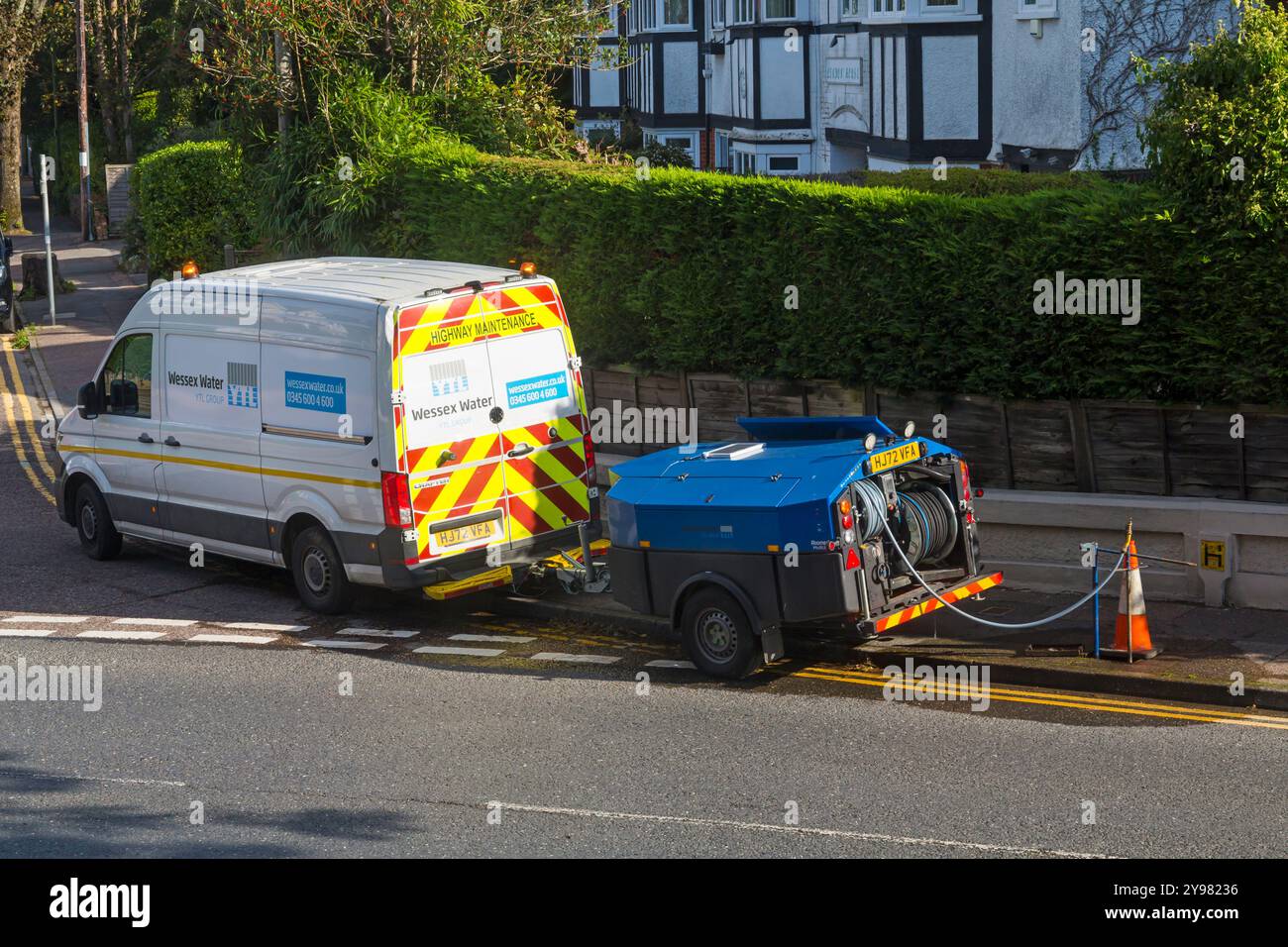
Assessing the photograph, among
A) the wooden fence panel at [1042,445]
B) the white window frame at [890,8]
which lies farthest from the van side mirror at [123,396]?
the white window frame at [890,8]

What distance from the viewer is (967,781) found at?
8719mm

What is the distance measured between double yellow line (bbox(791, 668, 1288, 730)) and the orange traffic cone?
0.57 metres

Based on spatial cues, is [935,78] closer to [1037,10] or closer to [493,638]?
[1037,10]

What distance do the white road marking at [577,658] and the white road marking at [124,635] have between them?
10.3 feet

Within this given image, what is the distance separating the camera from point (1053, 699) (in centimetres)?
1038

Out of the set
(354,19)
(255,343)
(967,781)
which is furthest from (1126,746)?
(354,19)

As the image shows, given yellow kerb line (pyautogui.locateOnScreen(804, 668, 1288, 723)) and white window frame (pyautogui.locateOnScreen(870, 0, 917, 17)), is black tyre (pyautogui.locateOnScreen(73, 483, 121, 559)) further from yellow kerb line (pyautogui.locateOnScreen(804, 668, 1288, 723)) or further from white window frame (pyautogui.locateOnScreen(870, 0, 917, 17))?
white window frame (pyautogui.locateOnScreen(870, 0, 917, 17))

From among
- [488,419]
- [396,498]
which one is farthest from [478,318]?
[396,498]

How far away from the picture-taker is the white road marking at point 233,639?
12430 millimetres

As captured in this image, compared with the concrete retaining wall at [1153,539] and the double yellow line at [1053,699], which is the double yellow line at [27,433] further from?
the concrete retaining wall at [1153,539]

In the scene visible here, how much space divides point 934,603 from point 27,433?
49.5ft

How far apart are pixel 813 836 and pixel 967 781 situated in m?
1.21

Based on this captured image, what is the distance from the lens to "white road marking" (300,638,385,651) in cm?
1223

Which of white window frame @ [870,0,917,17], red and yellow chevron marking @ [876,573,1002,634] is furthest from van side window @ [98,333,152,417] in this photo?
white window frame @ [870,0,917,17]
